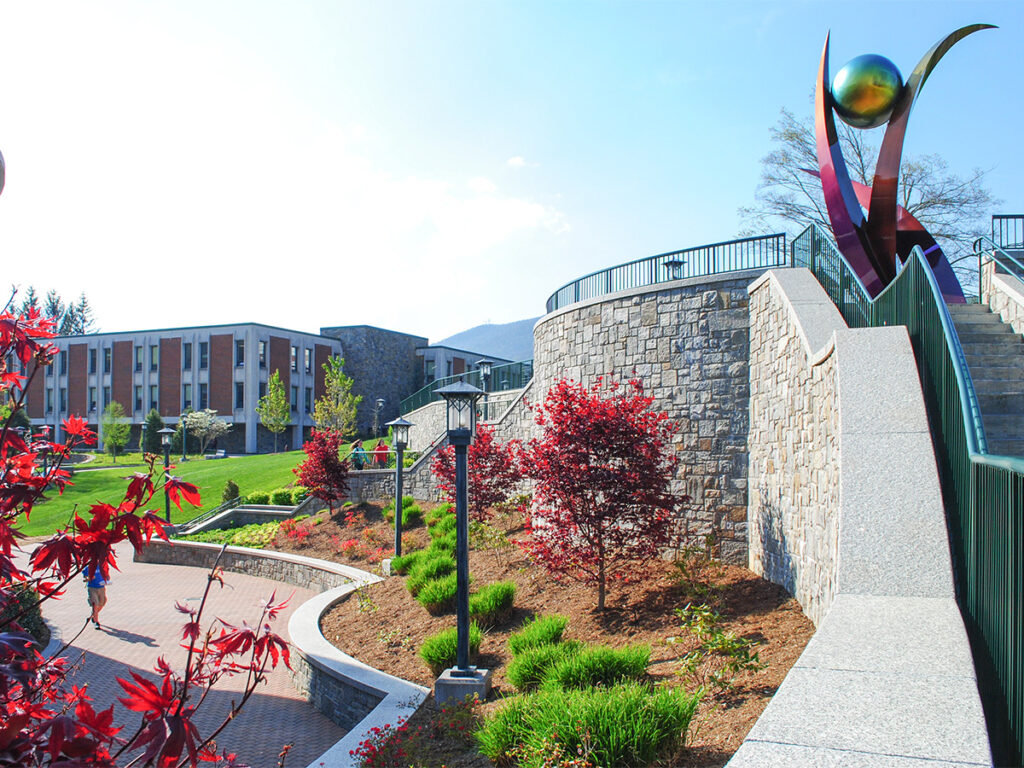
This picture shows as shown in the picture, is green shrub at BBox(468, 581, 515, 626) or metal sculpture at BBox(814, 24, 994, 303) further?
metal sculpture at BBox(814, 24, 994, 303)

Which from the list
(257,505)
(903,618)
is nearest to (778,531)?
(903,618)

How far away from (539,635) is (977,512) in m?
4.75

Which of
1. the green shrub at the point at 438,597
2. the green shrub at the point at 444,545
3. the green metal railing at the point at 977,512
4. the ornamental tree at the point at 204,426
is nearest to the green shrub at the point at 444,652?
the green shrub at the point at 438,597

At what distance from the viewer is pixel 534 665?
7039 mm

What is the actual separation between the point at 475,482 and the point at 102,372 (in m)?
48.5

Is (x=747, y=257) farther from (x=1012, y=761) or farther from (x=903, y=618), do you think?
(x=1012, y=761)

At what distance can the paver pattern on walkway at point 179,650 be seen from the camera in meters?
8.63

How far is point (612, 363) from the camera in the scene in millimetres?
12938

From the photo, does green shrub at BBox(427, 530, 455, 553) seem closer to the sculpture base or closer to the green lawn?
the sculpture base

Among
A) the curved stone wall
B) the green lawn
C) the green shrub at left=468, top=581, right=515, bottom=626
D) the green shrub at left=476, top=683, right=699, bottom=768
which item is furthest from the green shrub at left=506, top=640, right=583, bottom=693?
the green lawn

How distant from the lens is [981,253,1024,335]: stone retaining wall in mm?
8867

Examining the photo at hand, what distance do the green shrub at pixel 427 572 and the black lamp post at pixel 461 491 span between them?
4.00 meters

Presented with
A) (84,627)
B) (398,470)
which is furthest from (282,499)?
(84,627)

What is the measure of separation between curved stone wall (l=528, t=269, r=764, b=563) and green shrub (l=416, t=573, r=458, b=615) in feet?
13.0
